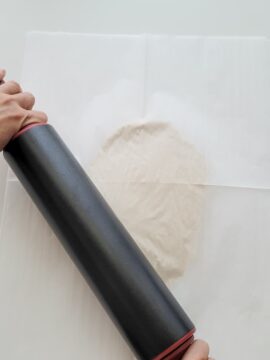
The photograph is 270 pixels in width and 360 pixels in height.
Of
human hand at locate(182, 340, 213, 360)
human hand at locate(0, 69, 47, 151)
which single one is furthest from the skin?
human hand at locate(182, 340, 213, 360)

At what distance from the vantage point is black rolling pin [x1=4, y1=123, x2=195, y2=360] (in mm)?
533

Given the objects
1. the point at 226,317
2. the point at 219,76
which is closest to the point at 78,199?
the point at 226,317

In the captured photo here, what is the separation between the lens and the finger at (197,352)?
0.52 meters

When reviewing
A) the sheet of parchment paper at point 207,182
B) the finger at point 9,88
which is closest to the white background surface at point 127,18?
the sheet of parchment paper at point 207,182

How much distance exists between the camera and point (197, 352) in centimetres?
53

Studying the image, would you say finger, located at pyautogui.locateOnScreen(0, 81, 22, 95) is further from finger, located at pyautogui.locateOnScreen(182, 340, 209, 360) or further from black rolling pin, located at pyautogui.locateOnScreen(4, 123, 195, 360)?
finger, located at pyautogui.locateOnScreen(182, 340, 209, 360)

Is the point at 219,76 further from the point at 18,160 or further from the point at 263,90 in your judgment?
the point at 18,160

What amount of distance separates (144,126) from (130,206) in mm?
197

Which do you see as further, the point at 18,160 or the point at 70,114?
the point at 70,114

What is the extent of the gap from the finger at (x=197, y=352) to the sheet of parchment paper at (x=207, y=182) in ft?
0.38

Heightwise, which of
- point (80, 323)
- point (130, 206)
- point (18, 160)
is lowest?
point (80, 323)

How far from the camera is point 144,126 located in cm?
77

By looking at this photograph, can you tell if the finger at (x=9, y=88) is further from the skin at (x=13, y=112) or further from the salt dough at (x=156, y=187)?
the salt dough at (x=156, y=187)

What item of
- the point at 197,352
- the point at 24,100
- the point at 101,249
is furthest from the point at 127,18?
the point at 197,352
